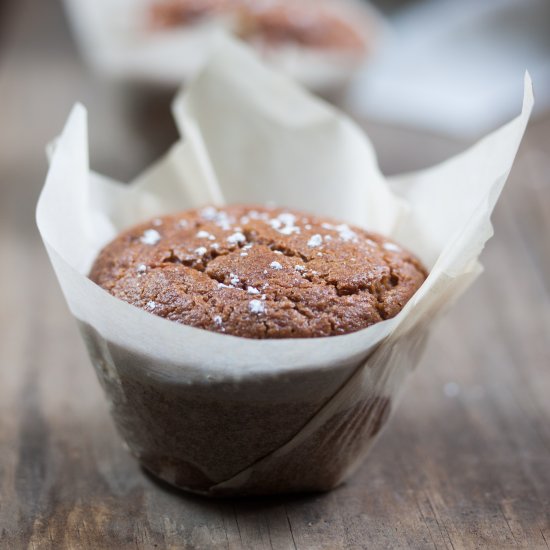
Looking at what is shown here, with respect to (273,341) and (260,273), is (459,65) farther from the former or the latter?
(273,341)

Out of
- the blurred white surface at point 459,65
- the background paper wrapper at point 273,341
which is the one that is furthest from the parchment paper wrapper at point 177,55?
the background paper wrapper at point 273,341

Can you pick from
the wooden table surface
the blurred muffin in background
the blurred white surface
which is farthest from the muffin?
the wooden table surface

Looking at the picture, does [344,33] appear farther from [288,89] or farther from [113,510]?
[113,510]

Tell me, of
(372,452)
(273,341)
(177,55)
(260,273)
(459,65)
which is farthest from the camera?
(459,65)

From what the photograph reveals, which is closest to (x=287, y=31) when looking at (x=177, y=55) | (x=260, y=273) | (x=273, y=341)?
(x=177, y=55)

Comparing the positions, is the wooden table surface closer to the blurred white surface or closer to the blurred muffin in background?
the blurred muffin in background

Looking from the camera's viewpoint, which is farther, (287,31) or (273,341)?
(287,31)

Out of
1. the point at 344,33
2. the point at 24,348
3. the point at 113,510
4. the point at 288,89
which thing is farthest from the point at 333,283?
the point at 344,33
